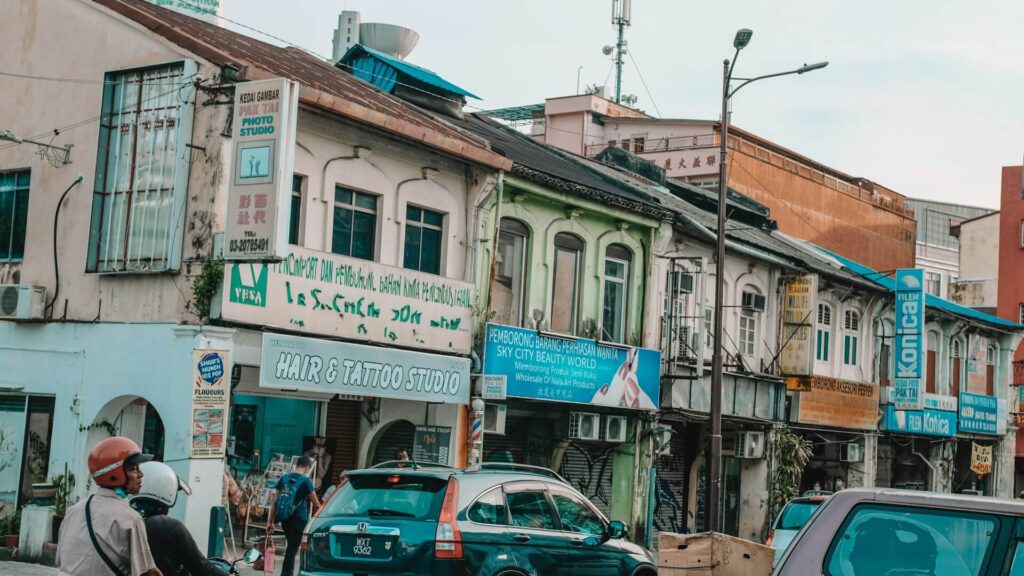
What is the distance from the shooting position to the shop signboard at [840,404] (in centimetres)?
3175

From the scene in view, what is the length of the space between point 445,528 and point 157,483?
4.93m

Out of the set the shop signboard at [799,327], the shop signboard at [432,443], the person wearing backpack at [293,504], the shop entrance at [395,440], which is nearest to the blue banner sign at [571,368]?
the shop signboard at [432,443]

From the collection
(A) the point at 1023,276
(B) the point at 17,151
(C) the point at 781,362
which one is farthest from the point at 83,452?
(A) the point at 1023,276

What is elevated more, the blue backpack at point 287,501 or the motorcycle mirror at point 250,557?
the motorcycle mirror at point 250,557

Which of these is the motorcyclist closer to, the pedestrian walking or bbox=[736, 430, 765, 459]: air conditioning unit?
the pedestrian walking

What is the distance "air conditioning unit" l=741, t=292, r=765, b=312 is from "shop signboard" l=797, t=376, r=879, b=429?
2292 mm

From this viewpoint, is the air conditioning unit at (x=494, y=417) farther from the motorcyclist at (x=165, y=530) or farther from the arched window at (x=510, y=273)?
the motorcyclist at (x=165, y=530)

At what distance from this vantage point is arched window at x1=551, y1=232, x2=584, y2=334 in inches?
979

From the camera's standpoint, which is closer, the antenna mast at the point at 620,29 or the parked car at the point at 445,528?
the parked car at the point at 445,528

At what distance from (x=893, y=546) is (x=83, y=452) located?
1434 centimetres

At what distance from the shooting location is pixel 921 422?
36281 mm

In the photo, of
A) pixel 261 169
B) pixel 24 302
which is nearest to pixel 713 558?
pixel 261 169

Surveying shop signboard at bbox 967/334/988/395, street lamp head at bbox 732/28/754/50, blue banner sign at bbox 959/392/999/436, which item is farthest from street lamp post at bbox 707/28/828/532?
shop signboard at bbox 967/334/988/395

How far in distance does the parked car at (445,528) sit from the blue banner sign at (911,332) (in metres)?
23.4
